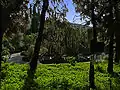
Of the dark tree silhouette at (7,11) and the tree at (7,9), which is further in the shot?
the dark tree silhouette at (7,11)

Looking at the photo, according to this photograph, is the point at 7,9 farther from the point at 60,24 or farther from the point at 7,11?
the point at 60,24

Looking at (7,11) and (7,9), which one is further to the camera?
(7,11)

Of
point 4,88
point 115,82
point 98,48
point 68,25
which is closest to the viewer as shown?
point 4,88

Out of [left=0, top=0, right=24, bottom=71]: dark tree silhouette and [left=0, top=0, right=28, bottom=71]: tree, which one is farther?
[left=0, top=0, right=24, bottom=71]: dark tree silhouette

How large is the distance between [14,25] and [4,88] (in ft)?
13.4

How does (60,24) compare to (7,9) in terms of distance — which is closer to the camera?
(7,9)

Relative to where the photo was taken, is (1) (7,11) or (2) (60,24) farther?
(2) (60,24)

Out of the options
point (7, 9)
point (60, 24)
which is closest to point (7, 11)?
point (7, 9)

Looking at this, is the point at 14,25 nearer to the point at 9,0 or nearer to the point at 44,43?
the point at 9,0

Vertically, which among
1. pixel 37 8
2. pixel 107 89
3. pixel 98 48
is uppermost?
pixel 37 8

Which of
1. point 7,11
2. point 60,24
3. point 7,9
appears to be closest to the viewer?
point 7,9

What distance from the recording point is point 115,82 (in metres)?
18.5

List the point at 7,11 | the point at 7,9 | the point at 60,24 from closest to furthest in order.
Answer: the point at 7,9 → the point at 7,11 → the point at 60,24

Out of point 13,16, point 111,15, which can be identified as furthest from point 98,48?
point 111,15
